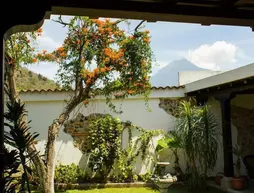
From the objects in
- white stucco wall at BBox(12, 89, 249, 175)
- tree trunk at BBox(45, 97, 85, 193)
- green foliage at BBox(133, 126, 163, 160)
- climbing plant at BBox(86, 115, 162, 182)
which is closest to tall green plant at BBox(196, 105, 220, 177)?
white stucco wall at BBox(12, 89, 249, 175)

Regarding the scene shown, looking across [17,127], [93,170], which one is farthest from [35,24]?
[93,170]

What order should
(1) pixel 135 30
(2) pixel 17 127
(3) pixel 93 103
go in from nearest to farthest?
(2) pixel 17 127 → (1) pixel 135 30 → (3) pixel 93 103

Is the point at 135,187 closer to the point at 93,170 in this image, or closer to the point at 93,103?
the point at 93,170

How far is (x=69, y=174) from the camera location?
806 centimetres

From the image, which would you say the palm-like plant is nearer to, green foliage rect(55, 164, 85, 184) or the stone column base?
the stone column base

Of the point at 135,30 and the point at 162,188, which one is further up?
the point at 135,30

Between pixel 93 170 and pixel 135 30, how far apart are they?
4.13 m

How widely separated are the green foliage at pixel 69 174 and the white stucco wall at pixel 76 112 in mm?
262

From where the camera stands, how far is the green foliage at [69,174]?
26.2 feet

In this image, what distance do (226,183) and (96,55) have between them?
4771 millimetres

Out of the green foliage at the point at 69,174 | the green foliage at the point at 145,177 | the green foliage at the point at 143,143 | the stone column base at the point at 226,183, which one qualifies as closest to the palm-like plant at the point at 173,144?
the green foliage at the point at 143,143

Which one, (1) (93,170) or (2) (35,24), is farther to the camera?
(1) (93,170)

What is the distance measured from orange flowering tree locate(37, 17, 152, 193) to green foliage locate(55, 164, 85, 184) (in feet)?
4.42

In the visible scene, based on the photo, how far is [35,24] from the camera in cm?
226
